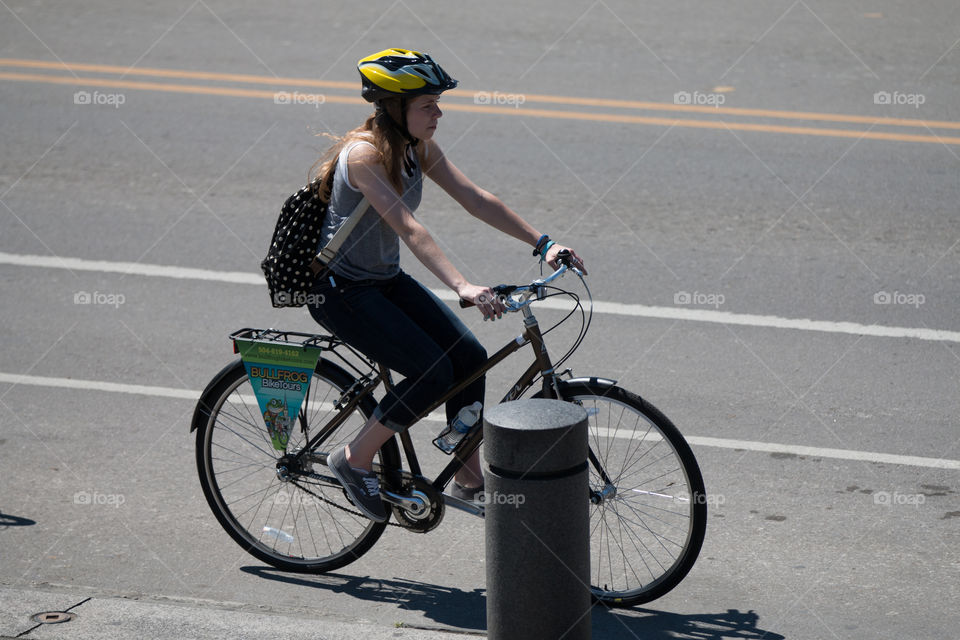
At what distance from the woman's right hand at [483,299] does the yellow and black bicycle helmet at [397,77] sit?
2.63 feet

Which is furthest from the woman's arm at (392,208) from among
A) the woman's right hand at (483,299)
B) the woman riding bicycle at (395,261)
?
the woman's right hand at (483,299)

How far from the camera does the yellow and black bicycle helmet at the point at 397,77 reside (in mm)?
4383

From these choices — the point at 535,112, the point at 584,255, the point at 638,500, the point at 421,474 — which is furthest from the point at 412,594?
the point at 535,112

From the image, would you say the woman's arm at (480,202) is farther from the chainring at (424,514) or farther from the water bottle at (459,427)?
the chainring at (424,514)

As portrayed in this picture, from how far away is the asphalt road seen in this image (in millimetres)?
5047

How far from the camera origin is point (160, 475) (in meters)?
5.85

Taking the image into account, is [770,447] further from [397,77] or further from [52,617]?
[52,617]

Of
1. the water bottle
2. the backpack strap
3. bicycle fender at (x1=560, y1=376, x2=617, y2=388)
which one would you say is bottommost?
the water bottle

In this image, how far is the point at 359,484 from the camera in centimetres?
480

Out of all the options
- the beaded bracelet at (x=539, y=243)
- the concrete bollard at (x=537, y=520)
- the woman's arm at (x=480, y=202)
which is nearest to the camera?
the concrete bollard at (x=537, y=520)

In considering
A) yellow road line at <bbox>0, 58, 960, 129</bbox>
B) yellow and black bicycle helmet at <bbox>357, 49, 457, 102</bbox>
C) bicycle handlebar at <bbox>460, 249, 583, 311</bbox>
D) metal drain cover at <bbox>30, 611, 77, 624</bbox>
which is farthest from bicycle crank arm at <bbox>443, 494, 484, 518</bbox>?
yellow road line at <bbox>0, 58, 960, 129</bbox>

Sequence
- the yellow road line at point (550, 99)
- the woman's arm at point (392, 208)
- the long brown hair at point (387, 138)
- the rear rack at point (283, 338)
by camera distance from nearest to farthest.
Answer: the woman's arm at point (392, 208), the long brown hair at point (387, 138), the rear rack at point (283, 338), the yellow road line at point (550, 99)

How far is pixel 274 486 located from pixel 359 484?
3.08ft

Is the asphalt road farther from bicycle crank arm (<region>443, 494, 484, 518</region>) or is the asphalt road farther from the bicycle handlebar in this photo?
the bicycle handlebar
